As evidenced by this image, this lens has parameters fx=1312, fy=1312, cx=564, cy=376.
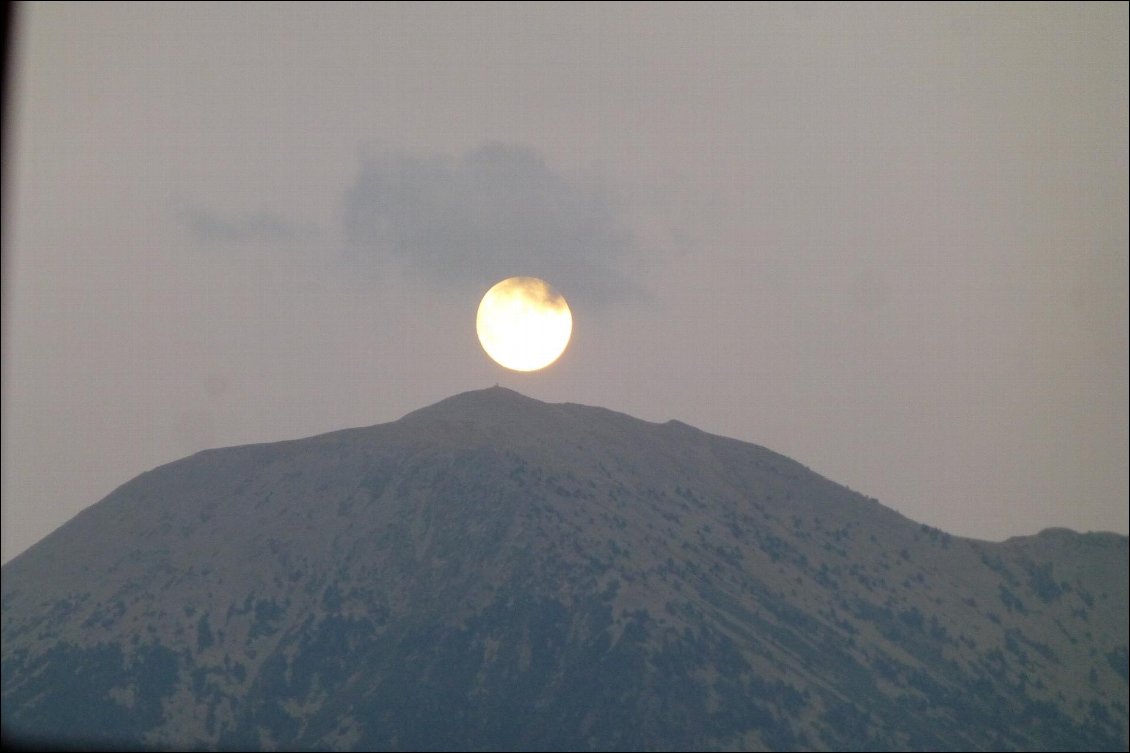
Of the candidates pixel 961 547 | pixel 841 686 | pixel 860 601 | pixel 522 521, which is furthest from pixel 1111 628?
pixel 522 521

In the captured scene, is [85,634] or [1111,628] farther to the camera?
[1111,628]

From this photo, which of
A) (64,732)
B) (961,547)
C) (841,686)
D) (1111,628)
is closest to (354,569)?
(64,732)

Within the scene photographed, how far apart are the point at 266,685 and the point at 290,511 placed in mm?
29518

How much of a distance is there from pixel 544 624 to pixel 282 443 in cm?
5688

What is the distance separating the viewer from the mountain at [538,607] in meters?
123

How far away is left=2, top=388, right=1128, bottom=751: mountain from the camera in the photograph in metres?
123

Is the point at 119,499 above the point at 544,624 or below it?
above

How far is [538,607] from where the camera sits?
438 feet

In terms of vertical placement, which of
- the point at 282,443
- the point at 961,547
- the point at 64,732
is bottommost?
the point at 64,732

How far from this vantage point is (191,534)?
6117 inches

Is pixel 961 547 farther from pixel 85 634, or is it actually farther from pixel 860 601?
pixel 85 634

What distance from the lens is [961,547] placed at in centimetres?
16888

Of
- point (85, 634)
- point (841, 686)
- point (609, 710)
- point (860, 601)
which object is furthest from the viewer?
point (860, 601)

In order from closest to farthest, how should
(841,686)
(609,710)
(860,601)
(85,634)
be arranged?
(609,710) < (841,686) < (85,634) < (860,601)
